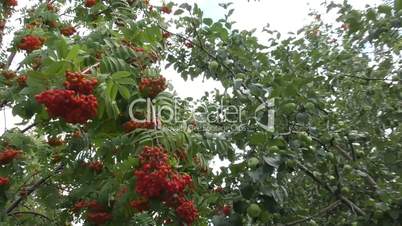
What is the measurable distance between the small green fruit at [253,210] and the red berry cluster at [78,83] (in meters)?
1.08

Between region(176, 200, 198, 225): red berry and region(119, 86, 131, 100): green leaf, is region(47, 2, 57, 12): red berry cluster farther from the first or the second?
region(176, 200, 198, 225): red berry

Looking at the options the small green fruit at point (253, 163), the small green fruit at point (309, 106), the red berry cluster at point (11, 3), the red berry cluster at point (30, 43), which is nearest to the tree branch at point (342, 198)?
the small green fruit at point (309, 106)

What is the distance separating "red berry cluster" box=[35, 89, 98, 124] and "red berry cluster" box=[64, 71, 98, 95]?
0.12 feet

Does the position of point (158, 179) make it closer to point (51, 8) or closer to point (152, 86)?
point (152, 86)

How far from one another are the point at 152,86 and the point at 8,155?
218 cm

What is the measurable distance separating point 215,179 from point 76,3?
3.79 m

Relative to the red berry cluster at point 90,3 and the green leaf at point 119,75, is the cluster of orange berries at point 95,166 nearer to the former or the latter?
the green leaf at point 119,75

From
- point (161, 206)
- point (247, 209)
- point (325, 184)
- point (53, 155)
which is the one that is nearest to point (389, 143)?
point (325, 184)

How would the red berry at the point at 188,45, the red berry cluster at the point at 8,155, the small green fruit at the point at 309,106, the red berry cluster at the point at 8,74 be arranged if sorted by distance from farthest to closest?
the red berry cluster at the point at 8,74, the red berry at the point at 188,45, the red berry cluster at the point at 8,155, the small green fruit at the point at 309,106

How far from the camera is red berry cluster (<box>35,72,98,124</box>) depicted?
2389 millimetres

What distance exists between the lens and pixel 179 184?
2629 mm

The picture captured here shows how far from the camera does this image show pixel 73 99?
7.83 feet

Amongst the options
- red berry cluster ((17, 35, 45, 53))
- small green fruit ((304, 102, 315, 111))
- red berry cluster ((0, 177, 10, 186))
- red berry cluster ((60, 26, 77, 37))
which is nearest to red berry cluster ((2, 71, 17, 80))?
red berry cluster ((17, 35, 45, 53))

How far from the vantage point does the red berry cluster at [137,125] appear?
2.91 m
